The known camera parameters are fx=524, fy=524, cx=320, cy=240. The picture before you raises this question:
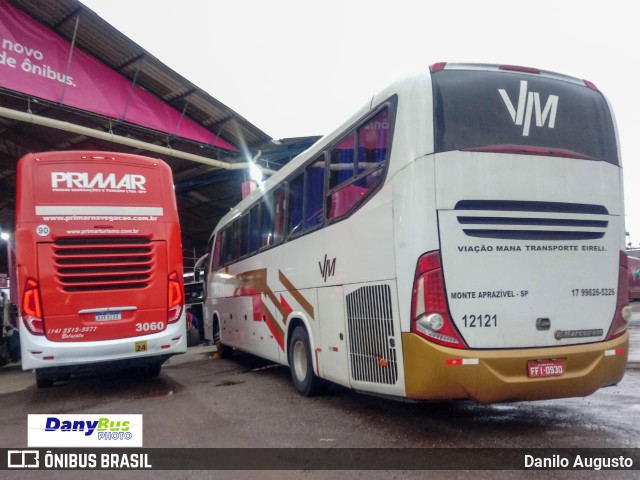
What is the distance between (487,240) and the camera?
454cm

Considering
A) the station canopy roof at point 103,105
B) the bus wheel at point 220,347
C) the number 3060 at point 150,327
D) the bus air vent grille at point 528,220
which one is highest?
the station canopy roof at point 103,105

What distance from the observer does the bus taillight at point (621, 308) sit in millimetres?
4855

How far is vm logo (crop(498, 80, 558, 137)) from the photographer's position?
481 cm

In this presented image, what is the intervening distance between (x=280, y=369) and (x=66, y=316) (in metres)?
3.98

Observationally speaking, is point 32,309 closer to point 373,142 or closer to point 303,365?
point 303,365

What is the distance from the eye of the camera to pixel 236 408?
6566 mm

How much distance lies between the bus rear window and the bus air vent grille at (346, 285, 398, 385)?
5.05 feet

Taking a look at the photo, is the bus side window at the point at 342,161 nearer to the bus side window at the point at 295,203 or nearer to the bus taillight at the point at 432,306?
the bus side window at the point at 295,203

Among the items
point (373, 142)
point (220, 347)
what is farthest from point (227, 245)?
point (373, 142)

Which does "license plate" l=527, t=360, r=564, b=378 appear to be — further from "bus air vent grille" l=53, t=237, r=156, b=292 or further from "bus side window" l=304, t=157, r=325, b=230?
"bus air vent grille" l=53, t=237, r=156, b=292

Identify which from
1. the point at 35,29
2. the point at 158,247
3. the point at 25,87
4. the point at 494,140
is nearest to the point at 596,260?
the point at 494,140

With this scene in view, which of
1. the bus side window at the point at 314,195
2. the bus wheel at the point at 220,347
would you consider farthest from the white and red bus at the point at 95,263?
the bus wheel at the point at 220,347

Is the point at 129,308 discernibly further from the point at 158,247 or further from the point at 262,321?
the point at 262,321

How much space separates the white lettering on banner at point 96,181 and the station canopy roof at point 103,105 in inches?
167
